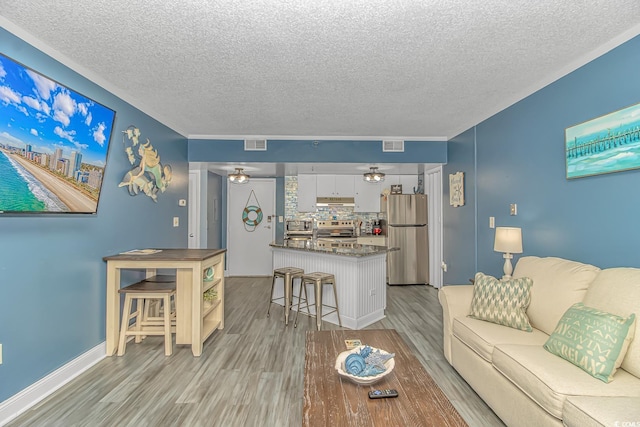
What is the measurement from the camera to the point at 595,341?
1632 mm

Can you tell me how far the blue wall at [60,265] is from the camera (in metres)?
2.06

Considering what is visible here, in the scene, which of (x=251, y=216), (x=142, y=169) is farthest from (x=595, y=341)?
(x=251, y=216)

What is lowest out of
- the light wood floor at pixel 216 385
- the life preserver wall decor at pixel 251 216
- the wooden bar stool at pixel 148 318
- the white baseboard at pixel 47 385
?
the light wood floor at pixel 216 385

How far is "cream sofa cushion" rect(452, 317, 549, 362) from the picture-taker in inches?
81.7

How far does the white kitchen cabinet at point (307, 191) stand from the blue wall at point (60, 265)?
3.20m

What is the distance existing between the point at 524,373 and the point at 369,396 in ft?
2.96

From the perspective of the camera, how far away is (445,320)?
108 inches

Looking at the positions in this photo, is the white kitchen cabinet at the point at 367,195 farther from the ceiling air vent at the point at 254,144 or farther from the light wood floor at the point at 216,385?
the light wood floor at the point at 216,385

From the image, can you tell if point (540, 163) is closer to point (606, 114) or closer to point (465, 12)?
point (606, 114)

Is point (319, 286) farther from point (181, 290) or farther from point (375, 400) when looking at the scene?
point (375, 400)

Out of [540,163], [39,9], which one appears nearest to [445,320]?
[540,163]

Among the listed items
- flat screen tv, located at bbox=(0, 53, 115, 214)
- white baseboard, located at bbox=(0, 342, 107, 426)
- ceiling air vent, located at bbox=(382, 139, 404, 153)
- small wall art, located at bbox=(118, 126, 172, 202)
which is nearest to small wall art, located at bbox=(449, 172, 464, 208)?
ceiling air vent, located at bbox=(382, 139, 404, 153)

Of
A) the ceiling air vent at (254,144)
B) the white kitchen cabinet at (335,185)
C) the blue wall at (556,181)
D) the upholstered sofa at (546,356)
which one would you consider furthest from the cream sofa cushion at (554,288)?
the white kitchen cabinet at (335,185)

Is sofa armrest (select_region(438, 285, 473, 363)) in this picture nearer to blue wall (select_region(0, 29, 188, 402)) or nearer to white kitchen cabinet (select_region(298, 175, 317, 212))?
blue wall (select_region(0, 29, 188, 402))
